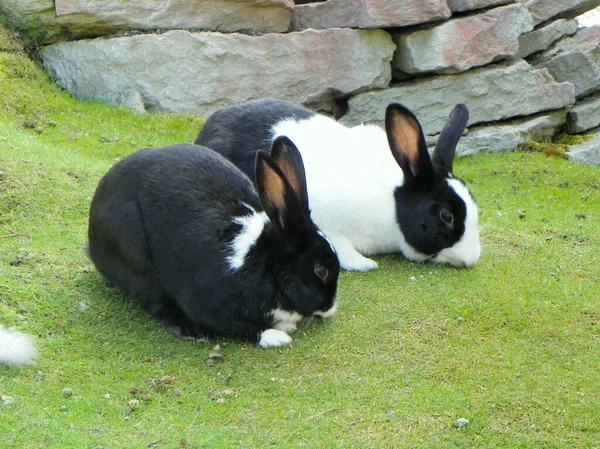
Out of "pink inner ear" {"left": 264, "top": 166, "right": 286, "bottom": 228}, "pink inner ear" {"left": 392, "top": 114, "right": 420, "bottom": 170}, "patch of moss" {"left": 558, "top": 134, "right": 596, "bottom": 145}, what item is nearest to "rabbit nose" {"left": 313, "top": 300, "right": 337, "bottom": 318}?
"pink inner ear" {"left": 264, "top": 166, "right": 286, "bottom": 228}

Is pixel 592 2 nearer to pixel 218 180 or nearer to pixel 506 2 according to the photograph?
pixel 506 2

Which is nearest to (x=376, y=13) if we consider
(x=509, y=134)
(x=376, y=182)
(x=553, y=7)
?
(x=509, y=134)

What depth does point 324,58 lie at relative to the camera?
33.6 feet

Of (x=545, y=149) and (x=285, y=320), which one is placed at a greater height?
(x=285, y=320)

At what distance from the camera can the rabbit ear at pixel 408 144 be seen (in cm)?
581

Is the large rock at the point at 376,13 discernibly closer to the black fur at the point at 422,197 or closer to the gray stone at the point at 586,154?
the gray stone at the point at 586,154

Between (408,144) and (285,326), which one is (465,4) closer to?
(408,144)

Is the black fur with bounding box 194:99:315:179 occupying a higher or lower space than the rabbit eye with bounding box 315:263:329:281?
higher

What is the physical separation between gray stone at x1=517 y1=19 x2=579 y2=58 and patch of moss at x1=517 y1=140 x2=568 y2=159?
1468 mm

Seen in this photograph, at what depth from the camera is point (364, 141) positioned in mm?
6445

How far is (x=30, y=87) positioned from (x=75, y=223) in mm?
3282

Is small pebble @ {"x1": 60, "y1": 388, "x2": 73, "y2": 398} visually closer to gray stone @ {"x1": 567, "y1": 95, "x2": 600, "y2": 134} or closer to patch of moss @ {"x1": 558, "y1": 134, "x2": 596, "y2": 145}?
patch of moss @ {"x1": 558, "y1": 134, "x2": 596, "y2": 145}

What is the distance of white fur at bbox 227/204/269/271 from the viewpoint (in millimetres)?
4848

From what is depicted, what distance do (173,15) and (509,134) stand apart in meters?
4.22
